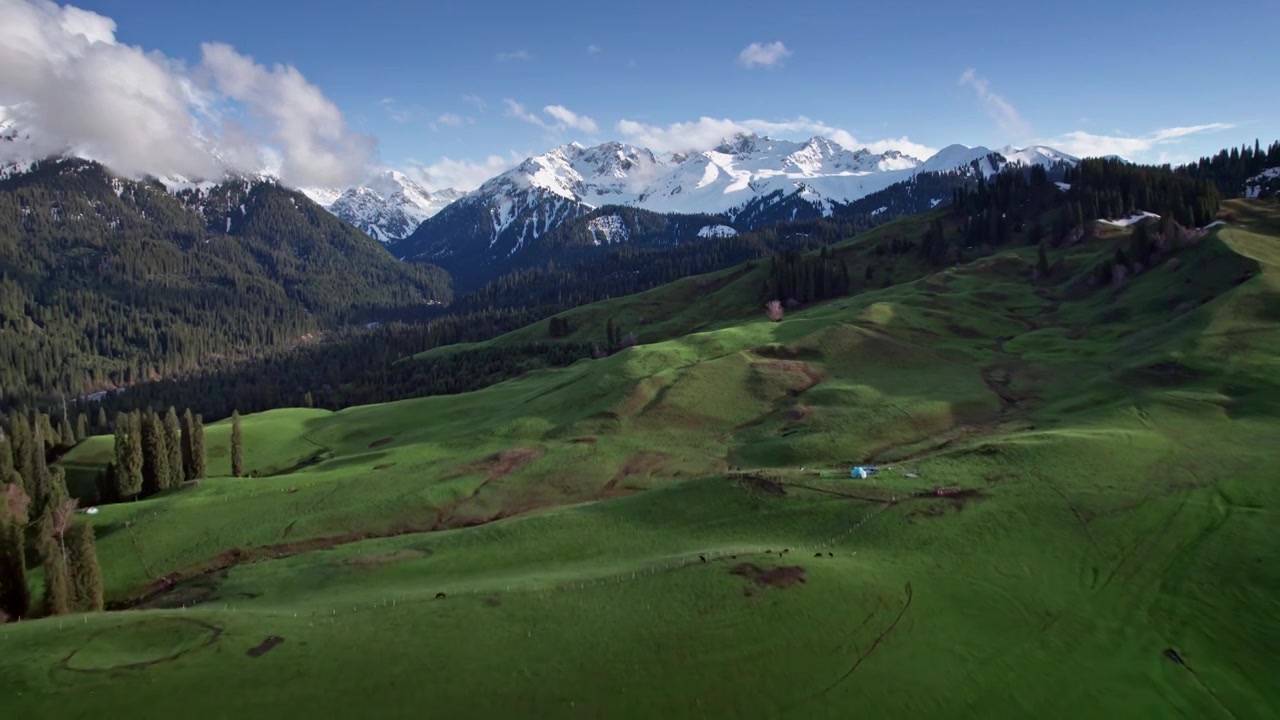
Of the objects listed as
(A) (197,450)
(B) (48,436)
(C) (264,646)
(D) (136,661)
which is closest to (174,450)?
(A) (197,450)

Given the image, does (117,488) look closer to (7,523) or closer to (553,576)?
(7,523)

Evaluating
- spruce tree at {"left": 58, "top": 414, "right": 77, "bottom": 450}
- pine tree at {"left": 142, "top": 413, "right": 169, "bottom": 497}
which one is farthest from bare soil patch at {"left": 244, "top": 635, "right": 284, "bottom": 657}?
spruce tree at {"left": 58, "top": 414, "right": 77, "bottom": 450}

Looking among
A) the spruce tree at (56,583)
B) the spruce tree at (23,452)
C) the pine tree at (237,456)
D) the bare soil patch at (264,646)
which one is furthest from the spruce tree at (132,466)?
the bare soil patch at (264,646)

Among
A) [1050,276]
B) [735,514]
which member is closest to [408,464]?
[735,514]

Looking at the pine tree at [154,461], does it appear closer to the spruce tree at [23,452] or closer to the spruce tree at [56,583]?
the spruce tree at [23,452]

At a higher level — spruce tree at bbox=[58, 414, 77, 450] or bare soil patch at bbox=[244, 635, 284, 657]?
bare soil patch at bbox=[244, 635, 284, 657]

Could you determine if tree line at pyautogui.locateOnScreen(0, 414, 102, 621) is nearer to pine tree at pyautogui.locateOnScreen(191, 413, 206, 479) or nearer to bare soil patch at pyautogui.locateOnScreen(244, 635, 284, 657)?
bare soil patch at pyautogui.locateOnScreen(244, 635, 284, 657)

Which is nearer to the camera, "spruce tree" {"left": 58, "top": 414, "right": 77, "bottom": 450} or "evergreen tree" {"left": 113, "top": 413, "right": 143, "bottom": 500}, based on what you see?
"evergreen tree" {"left": 113, "top": 413, "right": 143, "bottom": 500}

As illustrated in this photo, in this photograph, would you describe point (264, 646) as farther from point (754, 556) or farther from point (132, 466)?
point (132, 466)
